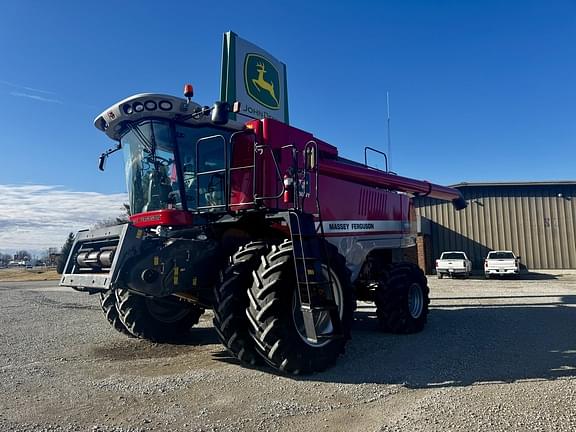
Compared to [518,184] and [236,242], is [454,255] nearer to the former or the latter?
Result: [518,184]

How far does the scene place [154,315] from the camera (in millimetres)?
7496

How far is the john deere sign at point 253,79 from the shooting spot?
10.8 metres

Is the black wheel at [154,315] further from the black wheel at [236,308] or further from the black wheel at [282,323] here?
the black wheel at [282,323]

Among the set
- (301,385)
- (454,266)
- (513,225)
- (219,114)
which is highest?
(513,225)

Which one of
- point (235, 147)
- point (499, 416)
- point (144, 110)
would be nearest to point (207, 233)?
point (235, 147)

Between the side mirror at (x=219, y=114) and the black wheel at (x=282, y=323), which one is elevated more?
the side mirror at (x=219, y=114)

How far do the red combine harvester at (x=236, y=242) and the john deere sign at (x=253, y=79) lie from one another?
3.67 meters

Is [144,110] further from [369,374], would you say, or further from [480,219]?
[480,219]

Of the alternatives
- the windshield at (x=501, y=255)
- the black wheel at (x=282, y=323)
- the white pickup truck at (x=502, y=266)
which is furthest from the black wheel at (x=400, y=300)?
the windshield at (x=501, y=255)

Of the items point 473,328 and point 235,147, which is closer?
point 235,147

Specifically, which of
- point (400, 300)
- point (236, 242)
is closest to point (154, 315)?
point (236, 242)

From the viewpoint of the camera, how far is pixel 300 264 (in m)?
5.40

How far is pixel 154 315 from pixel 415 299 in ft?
15.8

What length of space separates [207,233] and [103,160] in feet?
→ 8.04
